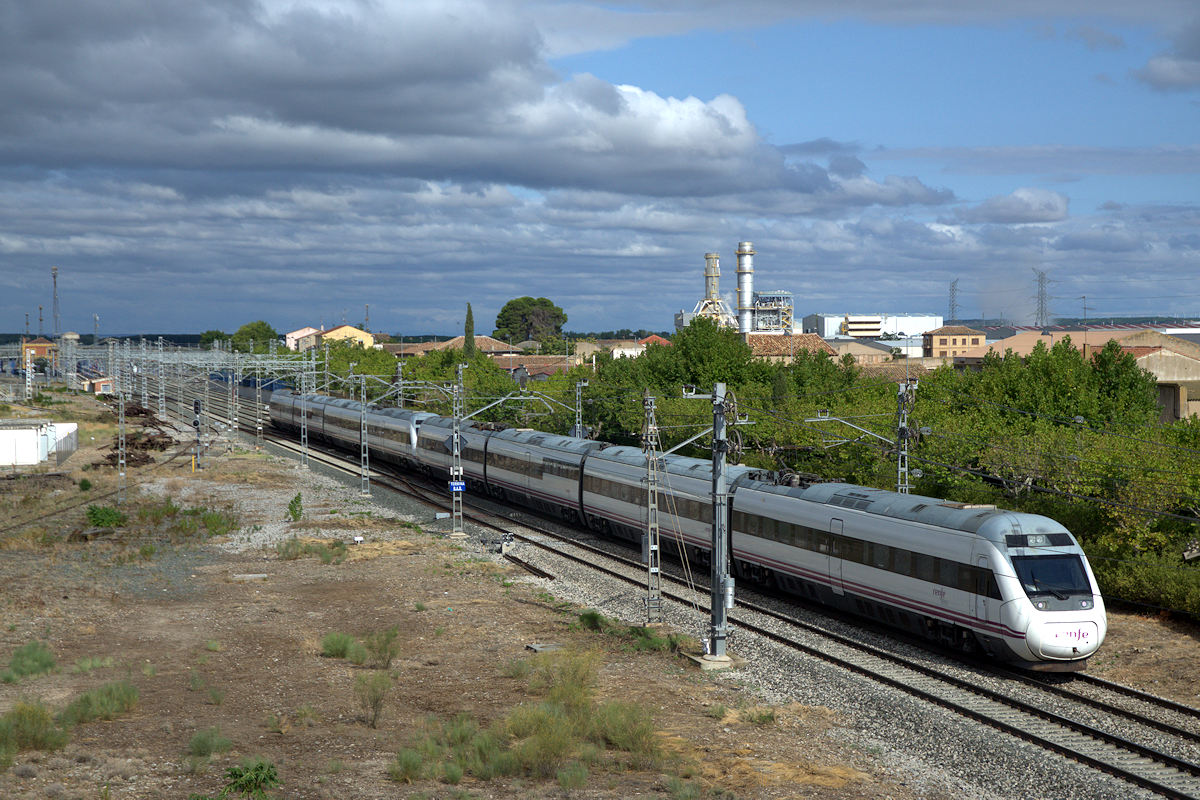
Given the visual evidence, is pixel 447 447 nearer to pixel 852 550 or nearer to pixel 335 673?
pixel 335 673

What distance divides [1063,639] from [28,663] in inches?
884

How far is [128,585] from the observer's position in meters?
35.2

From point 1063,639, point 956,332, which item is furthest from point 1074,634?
point 956,332

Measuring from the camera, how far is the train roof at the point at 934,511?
2291cm

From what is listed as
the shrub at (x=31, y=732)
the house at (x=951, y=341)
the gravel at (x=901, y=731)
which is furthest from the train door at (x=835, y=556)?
the house at (x=951, y=341)

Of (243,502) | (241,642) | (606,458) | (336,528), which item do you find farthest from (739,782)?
(243,502)

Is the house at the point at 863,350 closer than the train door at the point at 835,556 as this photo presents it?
No

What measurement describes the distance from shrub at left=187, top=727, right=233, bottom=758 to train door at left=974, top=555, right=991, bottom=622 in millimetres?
15350

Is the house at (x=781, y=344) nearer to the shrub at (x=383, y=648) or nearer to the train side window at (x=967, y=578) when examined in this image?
the shrub at (x=383, y=648)

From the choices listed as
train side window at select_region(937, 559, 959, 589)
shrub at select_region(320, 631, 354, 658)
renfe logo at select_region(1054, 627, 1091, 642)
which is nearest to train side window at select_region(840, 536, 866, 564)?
train side window at select_region(937, 559, 959, 589)

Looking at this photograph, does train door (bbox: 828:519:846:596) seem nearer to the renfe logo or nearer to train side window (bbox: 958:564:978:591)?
train side window (bbox: 958:564:978:591)

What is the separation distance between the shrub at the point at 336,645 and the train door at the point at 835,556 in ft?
40.6

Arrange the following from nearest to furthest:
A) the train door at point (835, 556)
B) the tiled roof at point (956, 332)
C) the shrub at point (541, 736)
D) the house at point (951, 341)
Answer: the shrub at point (541, 736) → the train door at point (835, 556) → the house at point (951, 341) → the tiled roof at point (956, 332)

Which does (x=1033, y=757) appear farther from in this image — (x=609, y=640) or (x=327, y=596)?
(x=327, y=596)
